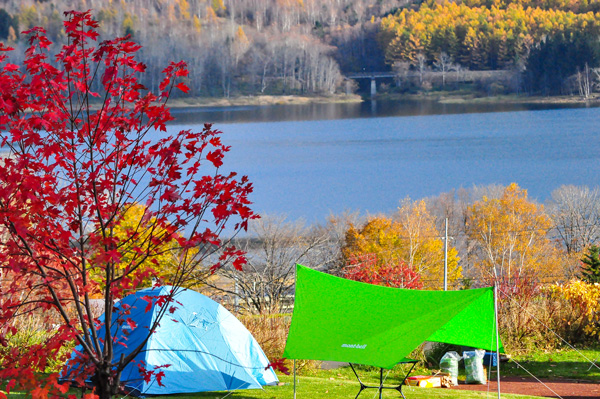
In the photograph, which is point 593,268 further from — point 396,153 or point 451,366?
point 396,153

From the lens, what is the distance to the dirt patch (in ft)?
35.6

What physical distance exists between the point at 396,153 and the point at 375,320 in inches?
2961

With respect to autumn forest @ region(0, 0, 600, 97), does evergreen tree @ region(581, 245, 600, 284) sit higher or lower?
lower

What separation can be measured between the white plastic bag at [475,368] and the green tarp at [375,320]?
12.2 ft

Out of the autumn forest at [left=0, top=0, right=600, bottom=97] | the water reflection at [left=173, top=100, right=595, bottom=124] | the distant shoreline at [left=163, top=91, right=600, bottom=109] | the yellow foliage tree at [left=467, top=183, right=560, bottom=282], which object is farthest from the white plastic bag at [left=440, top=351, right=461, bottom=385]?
the autumn forest at [left=0, top=0, right=600, bottom=97]

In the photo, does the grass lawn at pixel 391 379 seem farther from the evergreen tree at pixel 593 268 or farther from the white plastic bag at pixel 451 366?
the evergreen tree at pixel 593 268

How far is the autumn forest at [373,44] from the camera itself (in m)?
137

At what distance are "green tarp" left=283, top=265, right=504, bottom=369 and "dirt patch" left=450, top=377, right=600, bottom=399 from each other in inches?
117

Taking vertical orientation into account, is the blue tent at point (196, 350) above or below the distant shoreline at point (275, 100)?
below

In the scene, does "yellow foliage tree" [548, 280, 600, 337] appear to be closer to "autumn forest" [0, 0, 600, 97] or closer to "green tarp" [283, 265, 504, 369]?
"green tarp" [283, 265, 504, 369]

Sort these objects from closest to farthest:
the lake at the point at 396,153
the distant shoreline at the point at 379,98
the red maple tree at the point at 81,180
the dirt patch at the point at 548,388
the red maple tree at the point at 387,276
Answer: the red maple tree at the point at 81,180 → the dirt patch at the point at 548,388 → the red maple tree at the point at 387,276 → the lake at the point at 396,153 → the distant shoreline at the point at 379,98

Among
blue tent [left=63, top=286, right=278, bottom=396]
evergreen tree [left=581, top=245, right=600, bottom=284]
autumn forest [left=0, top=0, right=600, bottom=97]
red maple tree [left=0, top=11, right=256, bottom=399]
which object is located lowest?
evergreen tree [left=581, top=245, right=600, bottom=284]

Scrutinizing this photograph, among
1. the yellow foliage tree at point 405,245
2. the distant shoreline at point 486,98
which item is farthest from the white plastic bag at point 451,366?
the distant shoreline at point 486,98

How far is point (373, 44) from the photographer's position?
163000 millimetres
